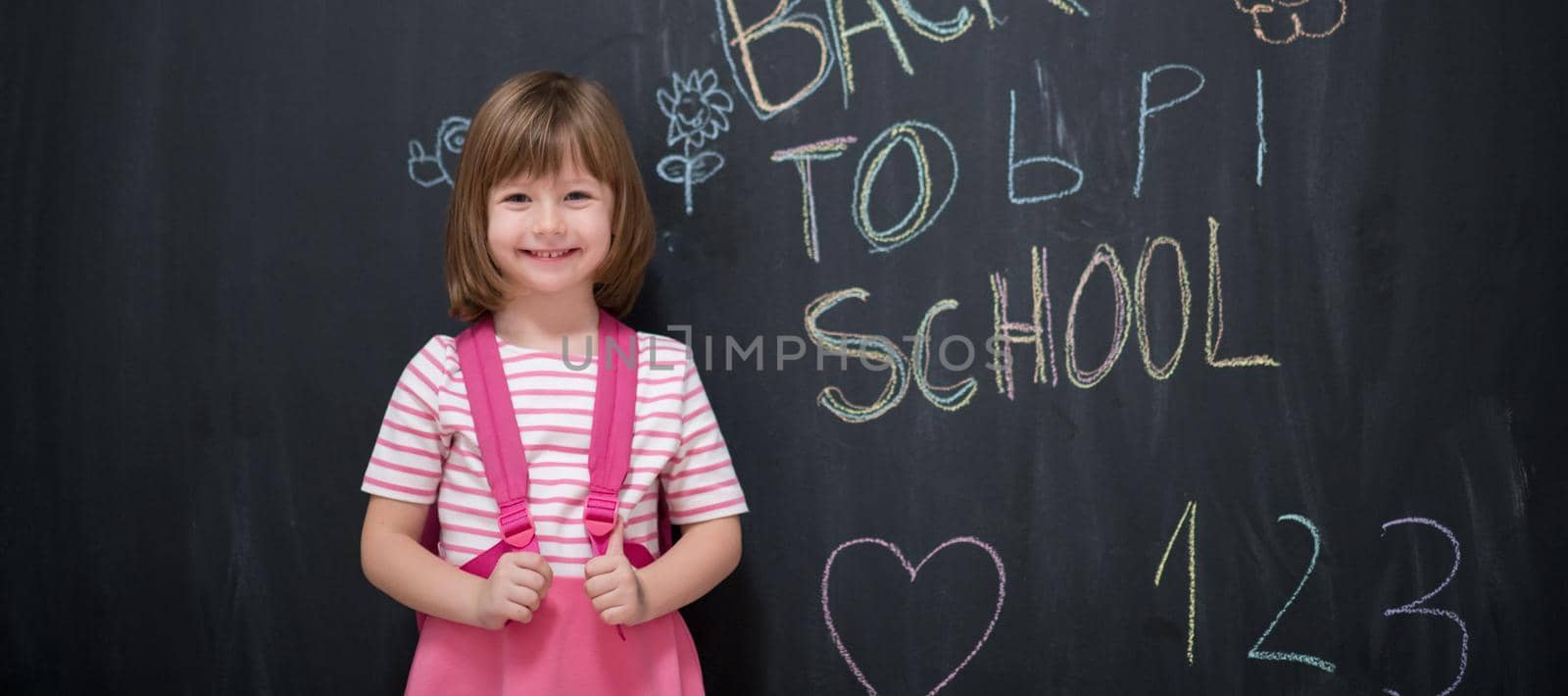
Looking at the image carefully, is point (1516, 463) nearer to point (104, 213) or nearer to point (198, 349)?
point (198, 349)

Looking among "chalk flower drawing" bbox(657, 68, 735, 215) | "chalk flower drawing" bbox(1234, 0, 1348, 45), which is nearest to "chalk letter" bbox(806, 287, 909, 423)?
"chalk flower drawing" bbox(657, 68, 735, 215)

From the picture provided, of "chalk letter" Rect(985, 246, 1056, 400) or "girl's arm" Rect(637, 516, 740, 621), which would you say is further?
"chalk letter" Rect(985, 246, 1056, 400)

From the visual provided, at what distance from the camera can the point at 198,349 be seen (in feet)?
4.88

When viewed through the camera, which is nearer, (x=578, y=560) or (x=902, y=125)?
(x=578, y=560)

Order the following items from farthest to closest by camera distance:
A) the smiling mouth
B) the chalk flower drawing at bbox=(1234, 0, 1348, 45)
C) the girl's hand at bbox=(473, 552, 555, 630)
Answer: the chalk flower drawing at bbox=(1234, 0, 1348, 45)
the smiling mouth
the girl's hand at bbox=(473, 552, 555, 630)

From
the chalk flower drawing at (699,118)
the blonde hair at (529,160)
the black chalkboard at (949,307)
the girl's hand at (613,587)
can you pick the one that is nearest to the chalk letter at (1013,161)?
the black chalkboard at (949,307)

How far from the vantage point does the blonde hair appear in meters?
1.21

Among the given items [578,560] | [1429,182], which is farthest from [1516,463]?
[578,560]

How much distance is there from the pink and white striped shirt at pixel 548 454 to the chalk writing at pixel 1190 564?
1.90 feet

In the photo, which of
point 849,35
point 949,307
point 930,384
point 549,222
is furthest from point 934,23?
point 549,222

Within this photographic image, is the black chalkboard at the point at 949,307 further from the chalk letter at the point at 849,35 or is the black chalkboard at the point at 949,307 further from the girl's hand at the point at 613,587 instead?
the girl's hand at the point at 613,587

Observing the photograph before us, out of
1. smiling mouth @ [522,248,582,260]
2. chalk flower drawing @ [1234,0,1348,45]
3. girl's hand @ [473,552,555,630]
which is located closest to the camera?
girl's hand @ [473,552,555,630]

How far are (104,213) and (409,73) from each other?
47 centimetres

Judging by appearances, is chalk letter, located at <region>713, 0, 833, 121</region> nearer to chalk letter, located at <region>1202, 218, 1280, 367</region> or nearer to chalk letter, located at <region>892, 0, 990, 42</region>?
chalk letter, located at <region>892, 0, 990, 42</region>
